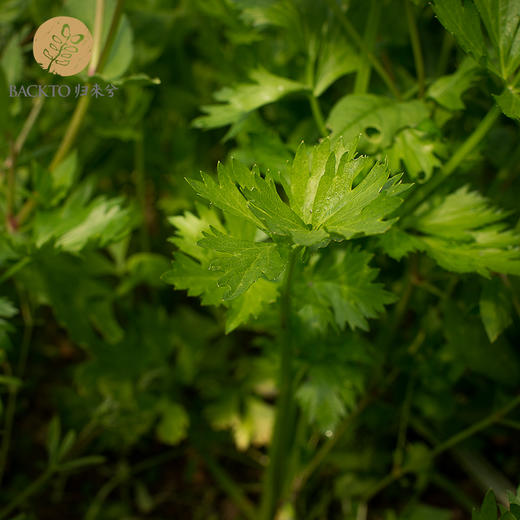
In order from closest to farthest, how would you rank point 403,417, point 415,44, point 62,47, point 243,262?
1. point 243,262
2. point 415,44
3. point 62,47
4. point 403,417

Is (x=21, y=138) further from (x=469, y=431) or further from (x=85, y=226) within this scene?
(x=469, y=431)

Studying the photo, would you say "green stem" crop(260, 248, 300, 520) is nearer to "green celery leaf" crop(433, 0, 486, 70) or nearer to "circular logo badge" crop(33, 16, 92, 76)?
"green celery leaf" crop(433, 0, 486, 70)

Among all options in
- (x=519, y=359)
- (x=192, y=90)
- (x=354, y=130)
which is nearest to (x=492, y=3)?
(x=354, y=130)

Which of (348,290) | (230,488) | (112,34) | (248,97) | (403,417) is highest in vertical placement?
(112,34)

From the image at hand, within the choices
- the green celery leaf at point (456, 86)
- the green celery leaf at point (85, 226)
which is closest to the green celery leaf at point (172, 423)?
the green celery leaf at point (85, 226)

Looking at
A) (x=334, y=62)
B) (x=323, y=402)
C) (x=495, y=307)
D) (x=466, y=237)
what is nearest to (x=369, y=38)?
Answer: (x=334, y=62)

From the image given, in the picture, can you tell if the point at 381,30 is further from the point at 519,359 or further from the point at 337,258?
the point at 519,359
